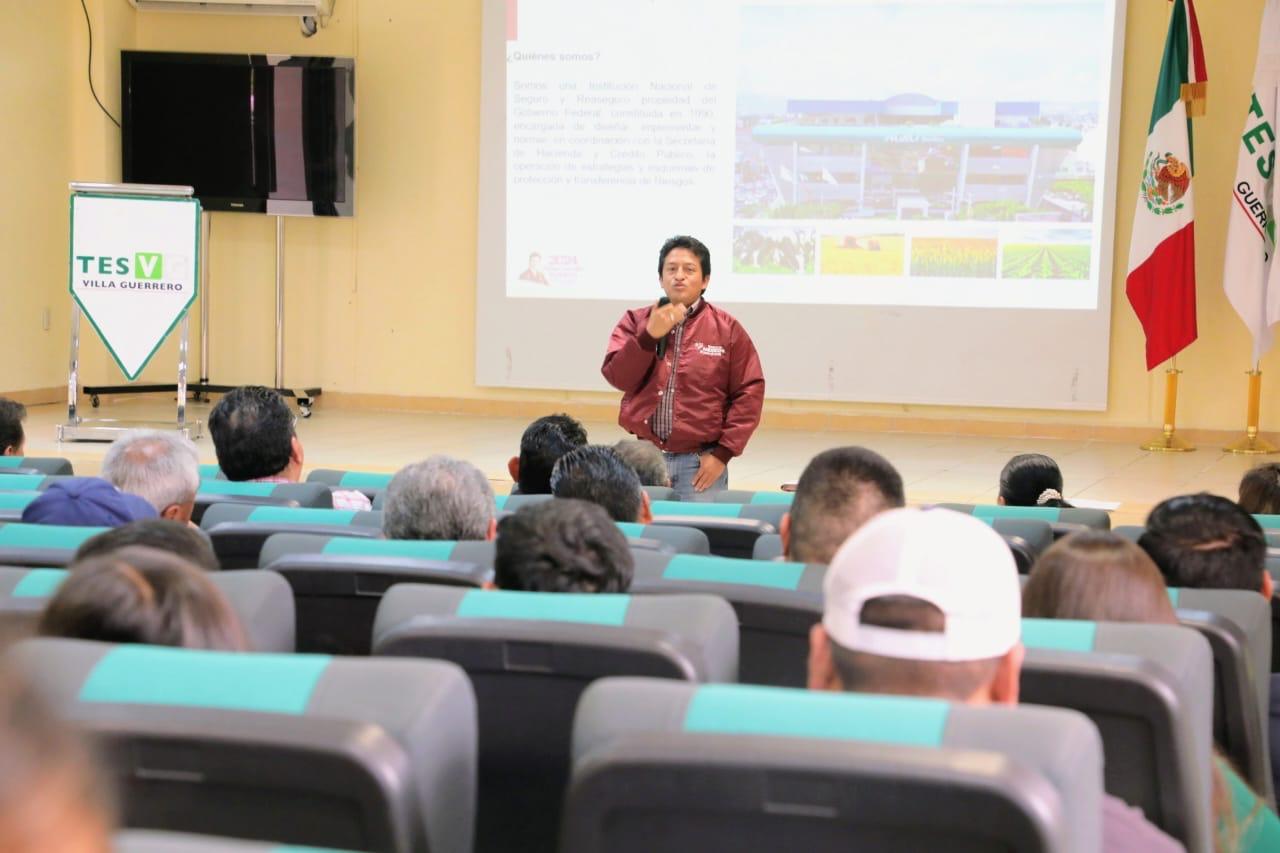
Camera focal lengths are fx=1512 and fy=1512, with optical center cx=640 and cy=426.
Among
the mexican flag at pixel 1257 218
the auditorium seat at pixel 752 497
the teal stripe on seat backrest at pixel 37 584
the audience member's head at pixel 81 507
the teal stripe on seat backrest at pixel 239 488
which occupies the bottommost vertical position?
the auditorium seat at pixel 752 497

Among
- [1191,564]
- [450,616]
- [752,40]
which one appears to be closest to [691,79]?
[752,40]

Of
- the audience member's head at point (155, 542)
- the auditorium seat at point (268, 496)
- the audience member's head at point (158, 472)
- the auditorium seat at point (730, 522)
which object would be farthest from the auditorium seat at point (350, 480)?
the audience member's head at point (155, 542)

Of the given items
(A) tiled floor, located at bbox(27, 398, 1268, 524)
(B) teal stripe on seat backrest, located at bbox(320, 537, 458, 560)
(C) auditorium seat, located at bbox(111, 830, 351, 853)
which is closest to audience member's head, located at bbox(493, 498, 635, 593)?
(B) teal stripe on seat backrest, located at bbox(320, 537, 458, 560)

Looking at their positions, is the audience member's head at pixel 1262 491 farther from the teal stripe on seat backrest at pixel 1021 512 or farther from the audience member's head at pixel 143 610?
the audience member's head at pixel 143 610

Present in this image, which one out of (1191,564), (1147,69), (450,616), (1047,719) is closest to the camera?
(1047,719)

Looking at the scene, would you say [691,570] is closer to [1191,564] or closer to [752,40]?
[1191,564]

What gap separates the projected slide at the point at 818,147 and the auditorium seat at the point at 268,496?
253 inches

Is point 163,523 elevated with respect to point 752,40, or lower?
lower

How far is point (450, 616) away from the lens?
147 centimetres

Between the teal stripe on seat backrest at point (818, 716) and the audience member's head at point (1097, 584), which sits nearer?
the teal stripe on seat backrest at point (818, 716)

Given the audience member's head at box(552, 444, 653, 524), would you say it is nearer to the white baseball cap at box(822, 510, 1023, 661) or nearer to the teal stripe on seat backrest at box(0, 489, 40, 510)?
the teal stripe on seat backrest at box(0, 489, 40, 510)

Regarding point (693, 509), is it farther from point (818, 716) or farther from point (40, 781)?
point (40, 781)

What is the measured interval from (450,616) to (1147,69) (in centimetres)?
843

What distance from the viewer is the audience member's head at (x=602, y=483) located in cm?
295
